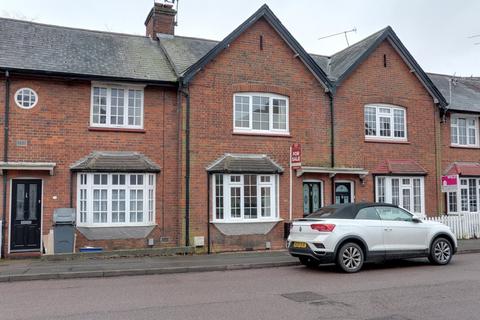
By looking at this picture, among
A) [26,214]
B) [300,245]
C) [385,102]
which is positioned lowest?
[300,245]

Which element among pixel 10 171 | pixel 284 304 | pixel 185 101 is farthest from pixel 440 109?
pixel 10 171

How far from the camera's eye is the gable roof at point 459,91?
67.6ft

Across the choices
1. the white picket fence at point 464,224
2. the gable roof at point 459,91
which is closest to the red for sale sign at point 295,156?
the white picket fence at point 464,224

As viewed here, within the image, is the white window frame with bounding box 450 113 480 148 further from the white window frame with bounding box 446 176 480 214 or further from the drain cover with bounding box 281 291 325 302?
the drain cover with bounding box 281 291 325 302

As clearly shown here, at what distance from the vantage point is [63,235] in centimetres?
1355

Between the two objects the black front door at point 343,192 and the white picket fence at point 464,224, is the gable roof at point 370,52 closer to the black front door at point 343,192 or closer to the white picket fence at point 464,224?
the black front door at point 343,192

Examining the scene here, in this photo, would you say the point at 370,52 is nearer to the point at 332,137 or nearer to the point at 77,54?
the point at 332,137

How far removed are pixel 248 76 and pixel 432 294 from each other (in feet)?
33.4

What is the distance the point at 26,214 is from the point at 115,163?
298 cm

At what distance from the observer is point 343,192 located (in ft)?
59.0

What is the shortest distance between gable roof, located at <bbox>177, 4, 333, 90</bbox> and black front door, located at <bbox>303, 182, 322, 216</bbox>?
3645mm

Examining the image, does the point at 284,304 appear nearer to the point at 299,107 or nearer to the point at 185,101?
the point at 185,101

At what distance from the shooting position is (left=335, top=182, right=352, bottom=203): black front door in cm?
1783

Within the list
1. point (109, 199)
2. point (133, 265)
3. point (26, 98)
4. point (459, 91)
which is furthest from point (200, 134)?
point (459, 91)
